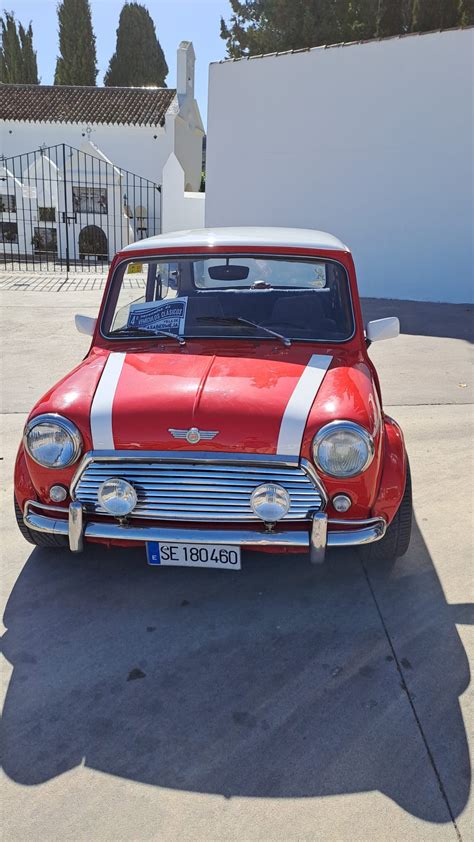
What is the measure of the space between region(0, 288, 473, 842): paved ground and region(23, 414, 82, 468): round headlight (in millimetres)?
725

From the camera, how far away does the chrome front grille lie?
273cm

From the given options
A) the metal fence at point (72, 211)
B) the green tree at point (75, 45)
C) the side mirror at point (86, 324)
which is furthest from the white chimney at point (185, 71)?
the side mirror at point (86, 324)

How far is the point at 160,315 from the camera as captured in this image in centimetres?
370

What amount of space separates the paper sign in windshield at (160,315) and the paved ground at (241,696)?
123 cm

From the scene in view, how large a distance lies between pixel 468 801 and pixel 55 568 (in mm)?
2146

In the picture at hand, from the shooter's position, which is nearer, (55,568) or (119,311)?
(55,568)

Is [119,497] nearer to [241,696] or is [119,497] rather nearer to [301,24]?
[241,696]

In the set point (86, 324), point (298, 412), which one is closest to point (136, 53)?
point (86, 324)

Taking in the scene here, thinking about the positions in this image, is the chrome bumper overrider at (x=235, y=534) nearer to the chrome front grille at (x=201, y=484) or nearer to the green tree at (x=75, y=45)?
the chrome front grille at (x=201, y=484)

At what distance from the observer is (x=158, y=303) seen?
3.79 metres

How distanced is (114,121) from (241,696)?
2810 centimetres

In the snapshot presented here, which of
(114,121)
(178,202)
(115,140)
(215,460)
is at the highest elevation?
(114,121)

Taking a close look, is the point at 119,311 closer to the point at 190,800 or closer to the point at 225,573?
the point at 225,573

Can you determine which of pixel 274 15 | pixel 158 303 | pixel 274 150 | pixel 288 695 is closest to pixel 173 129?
pixel 274 15
